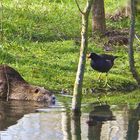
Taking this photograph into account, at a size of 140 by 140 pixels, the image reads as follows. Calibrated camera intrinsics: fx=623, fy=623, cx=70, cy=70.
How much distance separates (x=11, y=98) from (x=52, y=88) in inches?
43.7

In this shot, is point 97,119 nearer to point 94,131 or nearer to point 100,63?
point 94,131

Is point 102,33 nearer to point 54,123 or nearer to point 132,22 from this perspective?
point 132,22

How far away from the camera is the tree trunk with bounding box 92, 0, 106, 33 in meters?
16.7

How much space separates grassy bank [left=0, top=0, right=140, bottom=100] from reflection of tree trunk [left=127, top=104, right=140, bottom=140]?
5.52ft

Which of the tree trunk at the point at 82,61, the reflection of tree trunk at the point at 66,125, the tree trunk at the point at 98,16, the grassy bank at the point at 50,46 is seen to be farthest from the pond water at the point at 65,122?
the tree trunk at the point at 98,16

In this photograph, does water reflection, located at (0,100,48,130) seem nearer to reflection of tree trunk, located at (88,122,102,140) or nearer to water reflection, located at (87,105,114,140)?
water reflection, located at (87,105,114,140)

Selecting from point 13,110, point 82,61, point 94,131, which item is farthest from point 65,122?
point 13,110

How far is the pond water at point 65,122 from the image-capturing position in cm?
843

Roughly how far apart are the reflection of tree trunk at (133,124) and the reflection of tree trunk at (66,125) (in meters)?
0.82

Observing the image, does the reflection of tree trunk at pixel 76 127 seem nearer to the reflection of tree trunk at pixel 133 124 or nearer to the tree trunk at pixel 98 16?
the reflection of tree trunk at pixel 133 124

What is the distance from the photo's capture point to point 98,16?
16.8 meters

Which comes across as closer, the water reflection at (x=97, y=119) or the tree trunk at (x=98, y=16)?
the water reflection at (x=97, y=119)

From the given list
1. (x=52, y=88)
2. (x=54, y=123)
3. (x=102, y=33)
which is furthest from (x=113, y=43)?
(x=54, y=123)

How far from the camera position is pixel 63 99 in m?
10.7
